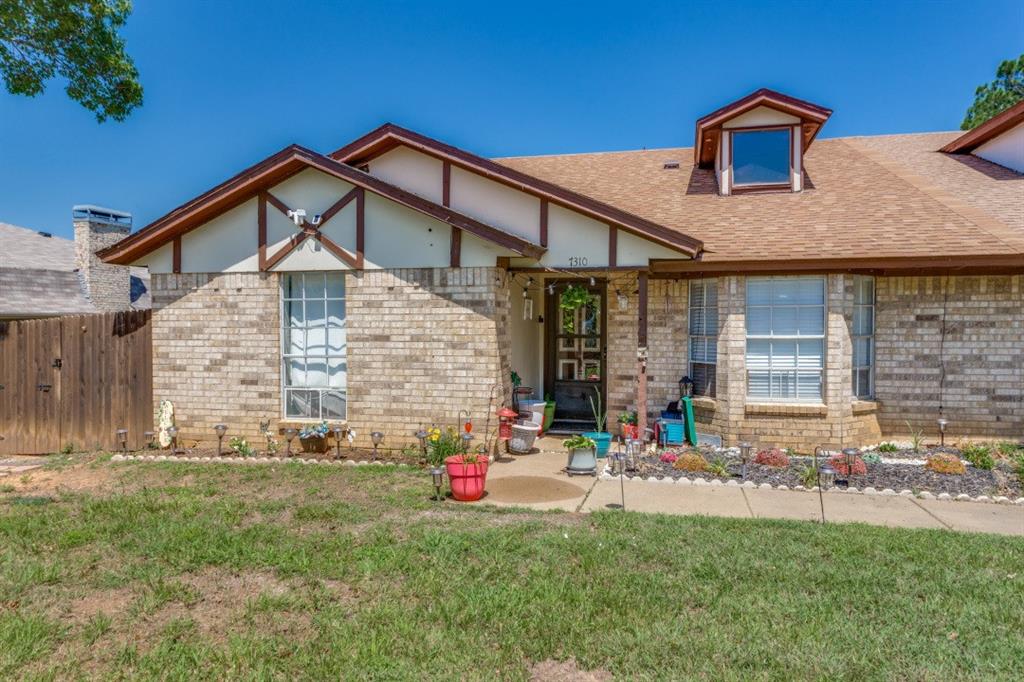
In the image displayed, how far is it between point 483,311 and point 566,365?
3963 millimetres

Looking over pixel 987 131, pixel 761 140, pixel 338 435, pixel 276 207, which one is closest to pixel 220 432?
pixel 338 435

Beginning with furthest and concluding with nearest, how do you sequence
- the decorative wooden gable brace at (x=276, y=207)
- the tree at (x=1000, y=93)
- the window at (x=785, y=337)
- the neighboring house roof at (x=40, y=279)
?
the tree at (x=1000, y=93), the neighboring house roof at (x=40, y=279), the window at (x=785, y=337), the decorative wooden gable brace at (x=276, y=207)

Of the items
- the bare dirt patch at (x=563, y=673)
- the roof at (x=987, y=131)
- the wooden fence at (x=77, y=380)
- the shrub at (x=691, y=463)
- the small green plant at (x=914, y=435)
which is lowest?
the bare dirt patch at (x=563, y=673)

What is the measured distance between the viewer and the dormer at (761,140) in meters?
11.4

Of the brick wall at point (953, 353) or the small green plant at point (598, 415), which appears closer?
the small green plant at point (598, 415)

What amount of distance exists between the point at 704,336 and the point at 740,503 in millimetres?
3942

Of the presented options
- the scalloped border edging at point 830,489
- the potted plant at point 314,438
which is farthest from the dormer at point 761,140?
the potted plant at point 314,438

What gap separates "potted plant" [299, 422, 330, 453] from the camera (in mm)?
9352

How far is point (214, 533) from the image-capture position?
18.9 ft

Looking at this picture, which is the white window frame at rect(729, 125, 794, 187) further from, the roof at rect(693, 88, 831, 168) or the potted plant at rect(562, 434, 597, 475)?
the potted plant at rect(562, 434, 597, 475)

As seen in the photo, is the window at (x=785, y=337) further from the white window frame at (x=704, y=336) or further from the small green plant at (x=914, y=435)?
the small green plant at (x=914, y=435)

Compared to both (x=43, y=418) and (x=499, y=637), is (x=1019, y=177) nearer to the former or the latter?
(x=499, y=637)

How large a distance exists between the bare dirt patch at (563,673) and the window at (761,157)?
10.2 m

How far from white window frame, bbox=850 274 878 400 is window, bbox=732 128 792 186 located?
264 cm
